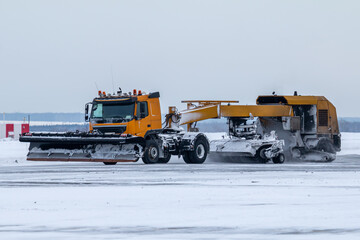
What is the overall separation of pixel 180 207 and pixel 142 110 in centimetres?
1649

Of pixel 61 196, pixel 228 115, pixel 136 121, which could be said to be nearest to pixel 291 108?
pixel 228 115

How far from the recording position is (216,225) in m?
11.0

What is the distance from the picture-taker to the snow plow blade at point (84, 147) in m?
28.6

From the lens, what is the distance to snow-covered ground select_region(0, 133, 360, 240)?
10.3 metres

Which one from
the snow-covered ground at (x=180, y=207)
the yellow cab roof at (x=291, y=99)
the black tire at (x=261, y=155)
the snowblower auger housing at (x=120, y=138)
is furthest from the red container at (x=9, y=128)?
the snow-covered ground at (x=180, y=207)

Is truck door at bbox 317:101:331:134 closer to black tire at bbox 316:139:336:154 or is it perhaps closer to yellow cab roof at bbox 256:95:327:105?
yellow cab roof at bbox 256:95:327:105

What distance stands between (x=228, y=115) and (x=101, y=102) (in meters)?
5.57

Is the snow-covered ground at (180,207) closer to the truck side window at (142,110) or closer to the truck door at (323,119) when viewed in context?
the truck side window at (142,110)

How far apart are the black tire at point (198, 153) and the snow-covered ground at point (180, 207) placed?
970 centimetres

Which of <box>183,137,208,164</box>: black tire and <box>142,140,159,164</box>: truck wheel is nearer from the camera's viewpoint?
<box>142,140,159,164</box>: truck wheel

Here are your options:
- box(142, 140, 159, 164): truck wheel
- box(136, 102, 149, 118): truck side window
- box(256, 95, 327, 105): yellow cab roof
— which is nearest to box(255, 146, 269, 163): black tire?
box(256, 95, 327, 105): yellow cab roof

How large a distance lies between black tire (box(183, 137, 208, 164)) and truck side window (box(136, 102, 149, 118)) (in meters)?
2.54

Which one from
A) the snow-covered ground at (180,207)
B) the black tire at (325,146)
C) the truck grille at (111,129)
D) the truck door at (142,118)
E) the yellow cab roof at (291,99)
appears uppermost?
the yellow cab roof at (291,99)

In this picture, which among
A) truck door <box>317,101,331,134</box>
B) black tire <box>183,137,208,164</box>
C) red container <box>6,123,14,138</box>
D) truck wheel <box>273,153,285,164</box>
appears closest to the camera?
black tire <box>183,137,208,164</box>
